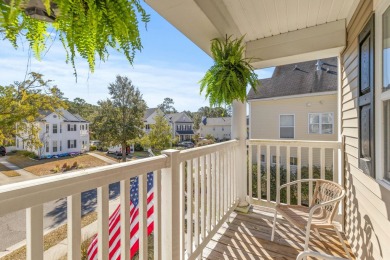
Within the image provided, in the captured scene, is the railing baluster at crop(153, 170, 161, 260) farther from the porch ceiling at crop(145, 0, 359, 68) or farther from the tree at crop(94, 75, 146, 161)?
the tree at crop(94, 75, 146, 161)

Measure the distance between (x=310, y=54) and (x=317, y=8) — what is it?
65 centimetres

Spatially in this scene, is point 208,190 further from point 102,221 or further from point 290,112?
point 290,112

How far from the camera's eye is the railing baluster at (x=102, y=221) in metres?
0.92

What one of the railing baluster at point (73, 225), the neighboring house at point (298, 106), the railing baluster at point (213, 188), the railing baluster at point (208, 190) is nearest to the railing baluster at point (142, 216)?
the railing baluster at point (73, 225)

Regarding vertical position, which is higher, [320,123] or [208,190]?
[320,123]

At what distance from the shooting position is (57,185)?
0.73m

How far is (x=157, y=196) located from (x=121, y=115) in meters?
14.2

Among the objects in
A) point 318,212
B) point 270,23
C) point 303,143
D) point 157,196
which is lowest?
point 318,212

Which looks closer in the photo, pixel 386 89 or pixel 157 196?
pixel 157 196

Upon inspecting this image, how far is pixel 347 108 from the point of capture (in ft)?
8.30

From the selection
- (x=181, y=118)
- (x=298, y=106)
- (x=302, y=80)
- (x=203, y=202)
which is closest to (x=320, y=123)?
(x=298, y=106)

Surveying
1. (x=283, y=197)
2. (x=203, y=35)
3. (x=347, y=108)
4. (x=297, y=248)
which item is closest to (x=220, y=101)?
(x=203, y=35)

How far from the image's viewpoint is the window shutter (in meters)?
1.65

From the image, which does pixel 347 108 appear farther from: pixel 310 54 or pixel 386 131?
pixel 386 131
